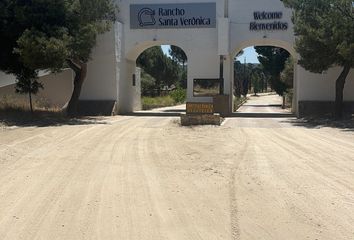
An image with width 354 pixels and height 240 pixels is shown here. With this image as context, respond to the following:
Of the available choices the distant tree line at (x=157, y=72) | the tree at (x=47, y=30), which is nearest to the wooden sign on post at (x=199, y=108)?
the tree at (x=47, y=30)

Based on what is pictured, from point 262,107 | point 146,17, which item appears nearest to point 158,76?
point 262,107

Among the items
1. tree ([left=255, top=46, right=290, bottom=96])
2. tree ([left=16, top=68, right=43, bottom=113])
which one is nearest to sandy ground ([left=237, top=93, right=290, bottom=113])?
tree ([left=255, top=46, right=290, bottom=96])

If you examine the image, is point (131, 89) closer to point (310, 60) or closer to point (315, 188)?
point (310, 60)

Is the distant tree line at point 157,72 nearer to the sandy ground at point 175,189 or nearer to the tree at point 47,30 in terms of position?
the tree at point 47,30

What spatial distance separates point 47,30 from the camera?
21.5 meters

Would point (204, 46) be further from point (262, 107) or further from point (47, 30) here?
point (262, 107)

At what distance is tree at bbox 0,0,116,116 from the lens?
2042cm

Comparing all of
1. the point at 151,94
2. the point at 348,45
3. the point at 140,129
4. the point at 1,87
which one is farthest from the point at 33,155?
the point at 151,94

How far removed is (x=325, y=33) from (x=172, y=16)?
10.4 meters

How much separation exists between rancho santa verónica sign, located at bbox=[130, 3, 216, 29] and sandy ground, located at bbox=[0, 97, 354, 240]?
15.5 meters

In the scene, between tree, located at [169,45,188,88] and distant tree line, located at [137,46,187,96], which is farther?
tree, located at [169,45,188,88]

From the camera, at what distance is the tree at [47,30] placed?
20.4m

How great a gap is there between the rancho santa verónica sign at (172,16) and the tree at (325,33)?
19.8 feet

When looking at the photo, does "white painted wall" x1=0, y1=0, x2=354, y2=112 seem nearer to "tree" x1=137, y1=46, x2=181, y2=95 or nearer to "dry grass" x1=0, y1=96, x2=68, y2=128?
"dry grass" x1=0, y1=96, x2=68, y2=128
